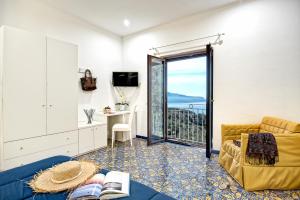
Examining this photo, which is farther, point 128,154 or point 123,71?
point 123,71

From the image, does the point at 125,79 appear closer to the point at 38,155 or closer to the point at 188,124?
the point at 188,124

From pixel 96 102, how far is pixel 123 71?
4.02 ft

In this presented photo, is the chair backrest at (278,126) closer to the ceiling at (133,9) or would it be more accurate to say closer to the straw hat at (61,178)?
the ceiling at (133,9)

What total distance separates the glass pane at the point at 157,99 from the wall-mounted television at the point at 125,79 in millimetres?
635

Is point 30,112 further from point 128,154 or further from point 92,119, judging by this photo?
point 128,154

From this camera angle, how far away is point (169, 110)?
4723 mm

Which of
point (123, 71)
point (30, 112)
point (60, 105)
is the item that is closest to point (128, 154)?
point (60, 105)

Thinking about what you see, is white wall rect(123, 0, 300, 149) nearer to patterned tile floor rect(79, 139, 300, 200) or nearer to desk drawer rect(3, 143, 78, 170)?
patterned tile floor rect(79, 139, 300, 200)

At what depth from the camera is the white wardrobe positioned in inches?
97.3

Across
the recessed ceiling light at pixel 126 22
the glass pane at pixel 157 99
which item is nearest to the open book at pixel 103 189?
the glass pane at pixel 157 99

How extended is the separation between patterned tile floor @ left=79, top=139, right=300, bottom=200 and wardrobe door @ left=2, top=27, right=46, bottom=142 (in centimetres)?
119

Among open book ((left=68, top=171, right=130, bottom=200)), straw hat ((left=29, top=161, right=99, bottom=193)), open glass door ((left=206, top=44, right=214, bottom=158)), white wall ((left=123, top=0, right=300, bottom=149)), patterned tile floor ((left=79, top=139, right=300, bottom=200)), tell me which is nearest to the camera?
open book ((left=68, top=171, right=130, bottom=200))

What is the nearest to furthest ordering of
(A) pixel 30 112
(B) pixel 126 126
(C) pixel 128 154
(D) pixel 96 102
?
(A) pixel 30 112
(C) pixel 128 154
(B) pixel 126 126
(D) pixel 96 102

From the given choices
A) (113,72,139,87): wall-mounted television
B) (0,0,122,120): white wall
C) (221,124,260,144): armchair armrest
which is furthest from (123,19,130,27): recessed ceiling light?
(221,124,260,144): armchair armrest
